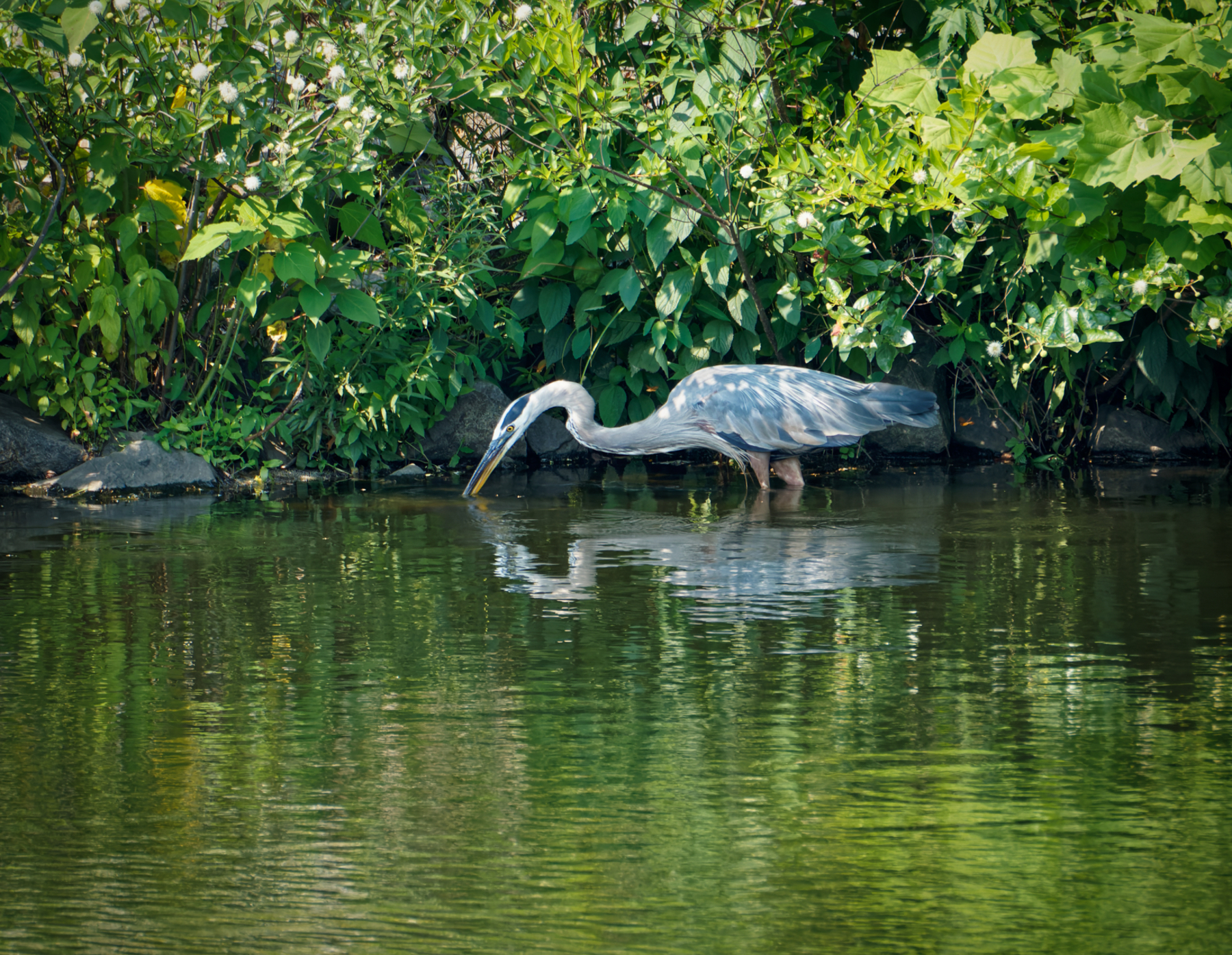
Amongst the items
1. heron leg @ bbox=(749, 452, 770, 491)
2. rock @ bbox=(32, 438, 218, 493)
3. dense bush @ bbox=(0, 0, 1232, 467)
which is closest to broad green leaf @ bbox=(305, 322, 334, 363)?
dense bush @ bbox=(0, 0, 1232, 467)

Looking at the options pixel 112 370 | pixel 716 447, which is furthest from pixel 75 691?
pixel 112 370

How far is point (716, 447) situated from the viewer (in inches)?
311

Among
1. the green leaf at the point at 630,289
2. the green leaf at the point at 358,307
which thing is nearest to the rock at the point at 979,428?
the green leaf at the point at 630,289

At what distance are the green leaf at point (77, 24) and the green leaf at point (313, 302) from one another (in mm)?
1650

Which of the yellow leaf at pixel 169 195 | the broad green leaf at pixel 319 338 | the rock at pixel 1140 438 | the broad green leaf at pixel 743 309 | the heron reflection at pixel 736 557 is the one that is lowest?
the heron reflection at pixel 736 557

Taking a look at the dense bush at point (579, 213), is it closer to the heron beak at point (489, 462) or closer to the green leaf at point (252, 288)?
the green leaf at point (252, 288)

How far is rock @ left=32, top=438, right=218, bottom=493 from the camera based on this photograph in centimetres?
821

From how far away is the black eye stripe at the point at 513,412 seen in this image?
8117 millimetres

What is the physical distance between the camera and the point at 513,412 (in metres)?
8.16

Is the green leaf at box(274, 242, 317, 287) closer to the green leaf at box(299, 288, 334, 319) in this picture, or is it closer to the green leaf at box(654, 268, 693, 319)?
the green leaf at box(299, 288, 334, 319)

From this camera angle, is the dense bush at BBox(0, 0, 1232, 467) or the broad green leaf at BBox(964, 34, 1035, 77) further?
the dense bush at BBox(0, 0, 1232, 467)

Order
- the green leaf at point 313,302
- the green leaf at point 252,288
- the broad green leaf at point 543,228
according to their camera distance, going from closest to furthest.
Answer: the green leaf at point 252,288
the green leaf at point 313,302
the broad green leaf at point 543,228

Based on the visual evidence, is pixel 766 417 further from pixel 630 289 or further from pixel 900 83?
pixel 900 83

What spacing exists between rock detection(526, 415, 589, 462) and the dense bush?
12.3 inches
